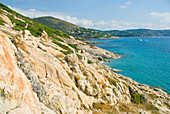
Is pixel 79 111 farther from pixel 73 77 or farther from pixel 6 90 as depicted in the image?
pixel 6 90

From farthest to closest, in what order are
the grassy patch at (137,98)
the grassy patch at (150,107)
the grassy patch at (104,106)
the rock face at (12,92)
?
the grassy patch at (137,98), the grassy patch at (150,107), the grassy patch at (104,106), the rock face at (12,92)

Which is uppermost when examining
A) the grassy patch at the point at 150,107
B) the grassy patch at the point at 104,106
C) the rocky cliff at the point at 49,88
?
the rocky cliff at the point at 49,88

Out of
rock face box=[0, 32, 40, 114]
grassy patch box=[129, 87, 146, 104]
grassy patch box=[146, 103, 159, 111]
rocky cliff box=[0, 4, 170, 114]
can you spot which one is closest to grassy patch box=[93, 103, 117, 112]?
rocky cliff box=[0, 4, 170, 114]

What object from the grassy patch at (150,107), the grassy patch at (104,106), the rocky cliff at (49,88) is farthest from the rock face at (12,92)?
the grassy patch at (150,107)

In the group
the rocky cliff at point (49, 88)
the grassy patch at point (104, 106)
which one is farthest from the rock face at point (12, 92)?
the grassy patch at point (104, 106)

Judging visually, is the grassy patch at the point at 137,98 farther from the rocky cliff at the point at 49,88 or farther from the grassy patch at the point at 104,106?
the grassy patch at the point at 104,106

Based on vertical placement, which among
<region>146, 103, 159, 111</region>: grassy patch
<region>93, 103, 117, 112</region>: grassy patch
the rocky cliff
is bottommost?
<region>146, 103, 159, 111</region>: grassy patch

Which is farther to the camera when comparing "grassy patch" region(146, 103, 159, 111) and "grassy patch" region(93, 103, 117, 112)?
"grassy patch" region(146, 103, 159, 111)

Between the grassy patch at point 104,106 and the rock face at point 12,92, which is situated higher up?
the rock face at point 12,92

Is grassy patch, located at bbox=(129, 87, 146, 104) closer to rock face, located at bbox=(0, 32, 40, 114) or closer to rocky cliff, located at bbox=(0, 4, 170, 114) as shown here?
rocky cliff, located at bbox=(0, 4, 170, 114)

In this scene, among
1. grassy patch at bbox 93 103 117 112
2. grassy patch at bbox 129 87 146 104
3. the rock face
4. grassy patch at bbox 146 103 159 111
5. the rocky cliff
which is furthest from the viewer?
grassy patch at bbox 129 87 146 104

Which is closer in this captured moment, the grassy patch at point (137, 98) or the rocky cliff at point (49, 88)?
the rocky cliff at point (49, 88)

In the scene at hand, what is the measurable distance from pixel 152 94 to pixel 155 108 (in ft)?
19.3

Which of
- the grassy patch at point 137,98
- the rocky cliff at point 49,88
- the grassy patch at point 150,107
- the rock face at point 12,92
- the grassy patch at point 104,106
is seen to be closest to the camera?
the rock face at point 12,92
